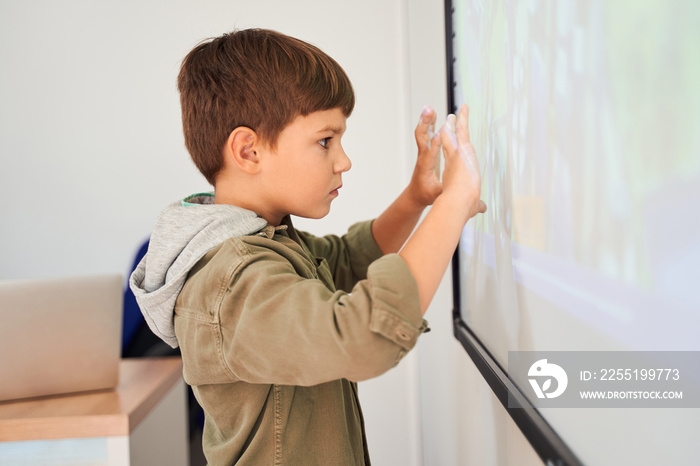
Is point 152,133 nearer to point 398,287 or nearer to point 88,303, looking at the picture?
point 88,303

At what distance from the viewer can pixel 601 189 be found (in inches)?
17.1

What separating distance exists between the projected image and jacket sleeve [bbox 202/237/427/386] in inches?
5.8

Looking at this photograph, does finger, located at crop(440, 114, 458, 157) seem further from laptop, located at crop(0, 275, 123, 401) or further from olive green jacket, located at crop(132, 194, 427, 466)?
laptop, located at crop(0, 275, 123, 401)

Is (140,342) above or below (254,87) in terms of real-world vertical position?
below

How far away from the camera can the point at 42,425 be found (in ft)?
3.54

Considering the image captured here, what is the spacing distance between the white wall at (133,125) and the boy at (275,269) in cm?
138

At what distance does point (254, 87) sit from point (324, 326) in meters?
0.36

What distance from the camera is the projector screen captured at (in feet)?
1.09

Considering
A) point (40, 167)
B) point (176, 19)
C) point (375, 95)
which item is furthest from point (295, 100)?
point (40, 167)

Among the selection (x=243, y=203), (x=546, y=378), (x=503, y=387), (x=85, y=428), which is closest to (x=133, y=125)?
(x=85, y=428)

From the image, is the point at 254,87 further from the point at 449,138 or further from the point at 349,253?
the point at 349,253

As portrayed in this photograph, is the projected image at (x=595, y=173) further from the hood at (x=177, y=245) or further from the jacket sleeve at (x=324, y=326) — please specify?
the hood at (x=177, y=245)

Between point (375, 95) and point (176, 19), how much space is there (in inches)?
35.1

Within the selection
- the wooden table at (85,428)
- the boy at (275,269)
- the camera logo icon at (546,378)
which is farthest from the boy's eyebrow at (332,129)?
the wooden table at (85,428)
